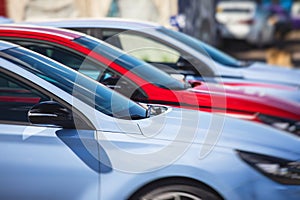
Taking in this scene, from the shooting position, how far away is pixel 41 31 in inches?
150

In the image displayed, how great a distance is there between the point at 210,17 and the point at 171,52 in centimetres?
811

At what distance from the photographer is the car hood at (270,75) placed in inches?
231

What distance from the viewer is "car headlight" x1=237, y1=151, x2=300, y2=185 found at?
2.93 metres

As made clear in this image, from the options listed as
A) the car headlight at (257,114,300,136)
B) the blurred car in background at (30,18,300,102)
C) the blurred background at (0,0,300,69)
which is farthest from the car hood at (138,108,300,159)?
the blurred background at (0,0,300,69)

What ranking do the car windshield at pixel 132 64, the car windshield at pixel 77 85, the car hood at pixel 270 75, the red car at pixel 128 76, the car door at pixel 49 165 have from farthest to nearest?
the car hood at pixel 270 75, the car windshield at pixel 132 64, the red car at pixel 128 76, the car windshield at pixel 77 85, the car door at pixel 49 165

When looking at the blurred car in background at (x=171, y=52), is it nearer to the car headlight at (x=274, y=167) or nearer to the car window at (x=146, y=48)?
the car window at (x=146, y=48)

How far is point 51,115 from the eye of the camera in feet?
9.34

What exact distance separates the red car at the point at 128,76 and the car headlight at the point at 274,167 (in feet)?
3.16

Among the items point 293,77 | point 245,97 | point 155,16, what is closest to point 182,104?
point 245,97

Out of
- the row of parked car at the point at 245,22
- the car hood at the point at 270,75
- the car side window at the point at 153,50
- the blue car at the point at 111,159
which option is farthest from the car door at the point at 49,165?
the row of parked car at the point at 245,22

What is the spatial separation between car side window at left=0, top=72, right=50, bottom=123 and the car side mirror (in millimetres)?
134

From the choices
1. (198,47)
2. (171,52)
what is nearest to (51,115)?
(171,52)

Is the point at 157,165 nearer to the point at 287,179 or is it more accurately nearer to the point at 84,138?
the point at 84,138

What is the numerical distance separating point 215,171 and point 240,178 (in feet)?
0.55
